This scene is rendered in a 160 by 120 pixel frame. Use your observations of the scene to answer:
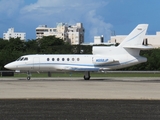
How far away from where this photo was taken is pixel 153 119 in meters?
14.8

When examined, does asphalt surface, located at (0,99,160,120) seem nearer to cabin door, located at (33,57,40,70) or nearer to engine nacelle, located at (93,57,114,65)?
engine nacelle, located at (93,57,114,65)

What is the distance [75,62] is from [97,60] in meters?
2.64

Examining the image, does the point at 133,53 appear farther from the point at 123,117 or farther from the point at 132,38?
the point at 123,117

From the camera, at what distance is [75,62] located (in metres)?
48.1

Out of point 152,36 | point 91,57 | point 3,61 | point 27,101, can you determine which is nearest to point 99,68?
point 91,57

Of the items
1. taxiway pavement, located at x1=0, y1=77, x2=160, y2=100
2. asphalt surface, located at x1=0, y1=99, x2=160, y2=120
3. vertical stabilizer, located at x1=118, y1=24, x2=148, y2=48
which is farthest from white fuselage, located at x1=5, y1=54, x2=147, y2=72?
asphalt surface, located at x1=0, y1=99, x2=160, y2=120

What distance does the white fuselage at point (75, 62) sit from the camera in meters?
47.7

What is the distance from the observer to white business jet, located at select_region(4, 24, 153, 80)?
4762cm

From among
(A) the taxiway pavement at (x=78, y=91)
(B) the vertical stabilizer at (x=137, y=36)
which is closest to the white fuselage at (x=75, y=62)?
(B) the vertical stabilizer at (x=137, y=36)

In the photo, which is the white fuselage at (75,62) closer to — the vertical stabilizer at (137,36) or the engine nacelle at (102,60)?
the engine nacelle at (102,60)

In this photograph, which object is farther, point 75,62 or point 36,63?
point 75,62

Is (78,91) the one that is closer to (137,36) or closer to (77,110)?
(77,110)

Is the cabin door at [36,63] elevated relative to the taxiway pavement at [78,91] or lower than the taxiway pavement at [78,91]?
elevated

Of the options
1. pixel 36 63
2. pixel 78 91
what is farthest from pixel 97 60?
pixel 78 91
